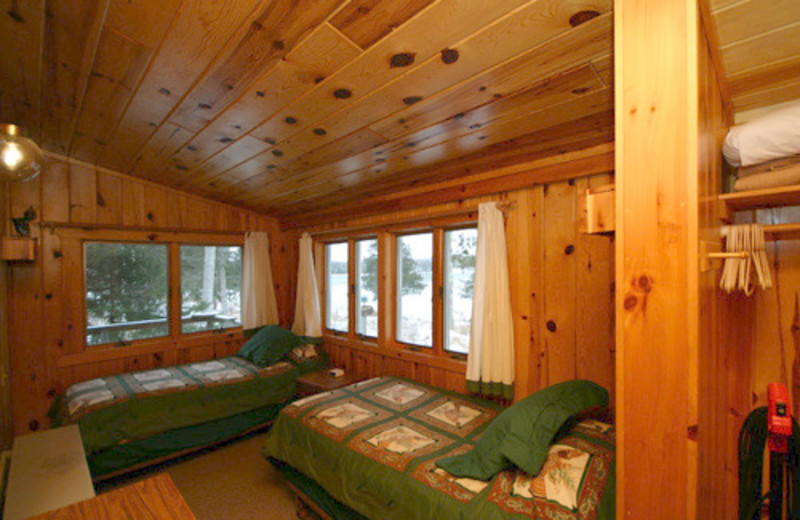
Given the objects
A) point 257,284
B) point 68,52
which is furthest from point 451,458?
point 257,284

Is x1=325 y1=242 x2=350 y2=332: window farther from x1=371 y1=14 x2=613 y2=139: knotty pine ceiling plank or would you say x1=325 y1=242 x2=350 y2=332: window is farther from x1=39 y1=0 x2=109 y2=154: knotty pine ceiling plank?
x1=39 y1=0 x2=109 y2=154: knotty pine ceiling plank

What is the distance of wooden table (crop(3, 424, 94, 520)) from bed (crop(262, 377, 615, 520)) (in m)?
0.98

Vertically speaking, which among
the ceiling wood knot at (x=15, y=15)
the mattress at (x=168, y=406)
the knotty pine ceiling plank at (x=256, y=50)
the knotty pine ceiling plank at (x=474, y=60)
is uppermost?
the ceiling wood knot at (x=15, y=15)

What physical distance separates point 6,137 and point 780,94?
302 cm

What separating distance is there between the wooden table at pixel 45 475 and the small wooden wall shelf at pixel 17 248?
1.49 metres

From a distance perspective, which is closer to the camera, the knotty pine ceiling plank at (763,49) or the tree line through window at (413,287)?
the knotty pine ceiling plank at (763,49)

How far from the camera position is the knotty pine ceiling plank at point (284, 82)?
127 cm

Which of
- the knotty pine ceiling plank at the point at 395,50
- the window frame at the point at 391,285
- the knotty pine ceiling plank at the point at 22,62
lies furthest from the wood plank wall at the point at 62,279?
the knotty pine ceiling plank at the point at 395,50

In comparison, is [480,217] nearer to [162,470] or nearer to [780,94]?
[780,94]

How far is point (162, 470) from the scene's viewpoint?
2.74m

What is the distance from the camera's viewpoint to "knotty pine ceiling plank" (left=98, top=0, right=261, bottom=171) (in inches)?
45.5

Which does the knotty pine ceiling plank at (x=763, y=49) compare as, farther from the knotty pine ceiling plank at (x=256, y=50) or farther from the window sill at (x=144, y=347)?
the window sill at (x=144, y=347)

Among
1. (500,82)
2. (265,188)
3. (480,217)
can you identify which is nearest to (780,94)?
(500,82)

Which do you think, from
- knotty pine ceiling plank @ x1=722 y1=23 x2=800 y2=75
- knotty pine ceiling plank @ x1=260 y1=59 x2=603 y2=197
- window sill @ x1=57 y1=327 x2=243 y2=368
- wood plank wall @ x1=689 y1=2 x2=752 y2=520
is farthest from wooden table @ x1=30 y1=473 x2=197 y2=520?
window sill @ x1=57 y1=327 x2=243 y2=368
